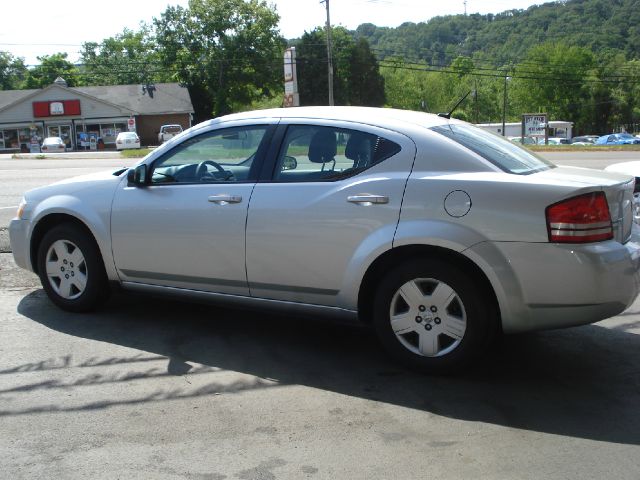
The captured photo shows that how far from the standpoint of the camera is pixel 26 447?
343 cm

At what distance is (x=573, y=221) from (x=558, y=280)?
34cm

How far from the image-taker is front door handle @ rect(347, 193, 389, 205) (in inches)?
169

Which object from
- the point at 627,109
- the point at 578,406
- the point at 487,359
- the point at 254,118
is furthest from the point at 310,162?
the point at 627,109

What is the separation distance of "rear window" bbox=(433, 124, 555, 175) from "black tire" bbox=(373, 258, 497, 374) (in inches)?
29.6

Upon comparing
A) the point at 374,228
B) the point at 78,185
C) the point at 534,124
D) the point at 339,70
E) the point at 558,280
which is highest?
the point at 339,70

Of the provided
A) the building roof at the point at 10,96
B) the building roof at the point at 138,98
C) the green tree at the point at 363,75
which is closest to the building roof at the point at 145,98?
the building roof at the point at 138,98

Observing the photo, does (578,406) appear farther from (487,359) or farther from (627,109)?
(627,109)

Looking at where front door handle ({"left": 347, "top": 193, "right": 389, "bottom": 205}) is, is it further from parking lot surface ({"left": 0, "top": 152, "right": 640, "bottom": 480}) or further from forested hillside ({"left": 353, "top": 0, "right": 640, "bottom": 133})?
forested hillside ({"left": 353, "top": 0, "right": 640, "bottom": 133})

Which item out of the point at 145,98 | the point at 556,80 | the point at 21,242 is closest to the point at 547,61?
the point at 556,80

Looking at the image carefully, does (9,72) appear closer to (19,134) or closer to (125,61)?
(125,61)

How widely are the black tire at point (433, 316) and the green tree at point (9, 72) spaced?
4771 inches

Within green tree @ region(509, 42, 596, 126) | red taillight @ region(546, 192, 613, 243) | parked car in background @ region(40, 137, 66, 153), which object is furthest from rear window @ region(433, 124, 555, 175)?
green tree @ region(509, 42, 596, 126)

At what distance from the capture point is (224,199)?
15.8 ft

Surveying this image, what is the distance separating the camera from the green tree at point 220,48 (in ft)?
237
